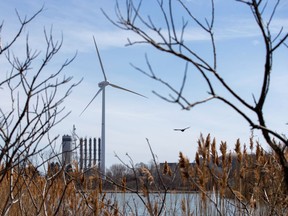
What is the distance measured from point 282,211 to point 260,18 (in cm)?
325

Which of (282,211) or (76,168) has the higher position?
(76,168)

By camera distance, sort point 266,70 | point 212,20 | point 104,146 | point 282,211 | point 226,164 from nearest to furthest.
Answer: point 266,70, point 212,20, point 226,164, point 282,211, point 104,146

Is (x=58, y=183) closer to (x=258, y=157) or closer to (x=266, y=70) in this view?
(x=258, y=157)

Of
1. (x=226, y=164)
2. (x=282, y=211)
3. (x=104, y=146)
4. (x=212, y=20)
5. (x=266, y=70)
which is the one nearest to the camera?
(x=266, y=70)

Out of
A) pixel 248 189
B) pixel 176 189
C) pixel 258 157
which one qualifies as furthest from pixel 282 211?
pixel 176 189

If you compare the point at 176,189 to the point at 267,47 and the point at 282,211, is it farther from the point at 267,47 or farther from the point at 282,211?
the point at 267,47

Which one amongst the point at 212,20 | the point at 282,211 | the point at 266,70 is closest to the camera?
the point at 266,70

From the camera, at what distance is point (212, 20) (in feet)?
4.17

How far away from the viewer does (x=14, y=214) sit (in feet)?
16.2

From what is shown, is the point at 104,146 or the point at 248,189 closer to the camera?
the point at 248,189

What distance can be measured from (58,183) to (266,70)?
14.0 ft

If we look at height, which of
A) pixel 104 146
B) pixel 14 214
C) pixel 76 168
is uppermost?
pixel 104 146

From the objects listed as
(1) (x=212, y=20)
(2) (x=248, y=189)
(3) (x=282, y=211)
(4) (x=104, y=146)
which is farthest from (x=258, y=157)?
(4) (x=104, y=146)

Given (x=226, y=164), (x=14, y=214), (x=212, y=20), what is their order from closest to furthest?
(x=212, y=20) → (x=226, y=164) → (x=14, y=214)
